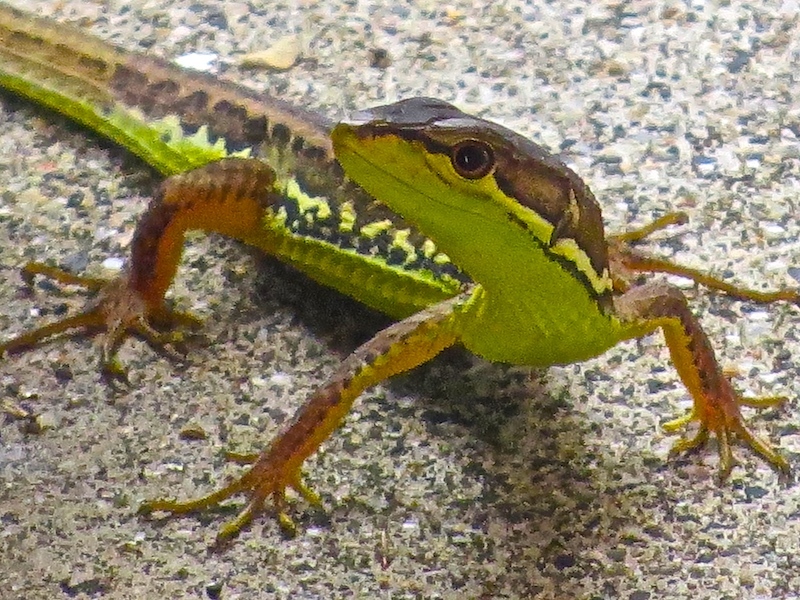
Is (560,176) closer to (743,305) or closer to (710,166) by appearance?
(743,305)

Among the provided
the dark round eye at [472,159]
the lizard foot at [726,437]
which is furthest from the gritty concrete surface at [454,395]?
the dark round eye at [472,159]

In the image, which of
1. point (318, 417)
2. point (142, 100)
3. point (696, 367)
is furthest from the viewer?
point (142, 100)

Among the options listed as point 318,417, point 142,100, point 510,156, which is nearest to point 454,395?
point 318,417

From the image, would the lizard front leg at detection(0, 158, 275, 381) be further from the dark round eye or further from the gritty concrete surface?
the dark round eye

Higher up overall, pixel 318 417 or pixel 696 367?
pixel 696 367

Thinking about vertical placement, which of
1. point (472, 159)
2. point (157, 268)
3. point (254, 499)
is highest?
point (472, 159)

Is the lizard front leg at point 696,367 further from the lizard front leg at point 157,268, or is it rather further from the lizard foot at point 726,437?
the lizard front leg at point 157,268

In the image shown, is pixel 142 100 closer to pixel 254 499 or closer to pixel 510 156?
pixel 254 499
